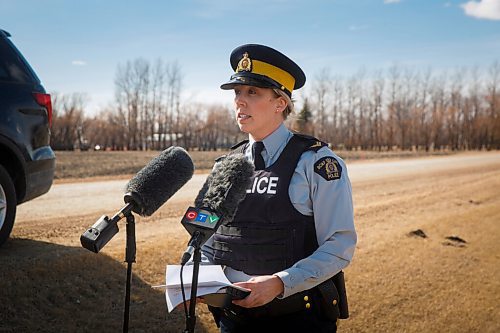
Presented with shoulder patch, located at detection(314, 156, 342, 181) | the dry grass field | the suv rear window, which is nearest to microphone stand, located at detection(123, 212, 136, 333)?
shoulder patch, located at detection(314, 156, 342, 181)

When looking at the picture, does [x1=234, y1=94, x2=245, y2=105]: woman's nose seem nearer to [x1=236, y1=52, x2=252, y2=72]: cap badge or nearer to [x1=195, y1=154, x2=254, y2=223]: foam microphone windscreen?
[x1=236, y1=52, x2=252, y2=72]: cap badge

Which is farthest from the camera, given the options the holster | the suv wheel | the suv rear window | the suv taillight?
the suv taillight

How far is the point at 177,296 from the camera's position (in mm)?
2180

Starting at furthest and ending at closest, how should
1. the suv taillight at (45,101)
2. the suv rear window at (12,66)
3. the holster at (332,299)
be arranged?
the suv taillight at (45,101), the suv rear window at (12,66), the holster at (332,299)

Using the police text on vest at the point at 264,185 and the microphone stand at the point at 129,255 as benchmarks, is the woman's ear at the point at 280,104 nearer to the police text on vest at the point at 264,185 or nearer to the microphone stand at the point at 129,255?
the police text on vest at the point at 264,185

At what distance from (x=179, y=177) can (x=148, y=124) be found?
65.8 meters

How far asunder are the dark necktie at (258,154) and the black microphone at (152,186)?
402mm

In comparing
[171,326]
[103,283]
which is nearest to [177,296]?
[171,326]

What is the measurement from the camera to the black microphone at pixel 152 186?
2.01m

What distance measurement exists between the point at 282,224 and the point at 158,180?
0.64 meters

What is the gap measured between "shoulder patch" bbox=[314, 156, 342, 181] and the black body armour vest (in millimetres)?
105

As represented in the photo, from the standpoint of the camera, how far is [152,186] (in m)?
2.21

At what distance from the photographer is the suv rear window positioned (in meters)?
4.80

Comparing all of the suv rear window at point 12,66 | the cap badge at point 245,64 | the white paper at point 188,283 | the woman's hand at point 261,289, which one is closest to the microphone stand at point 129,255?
the white paper at point 188,283
